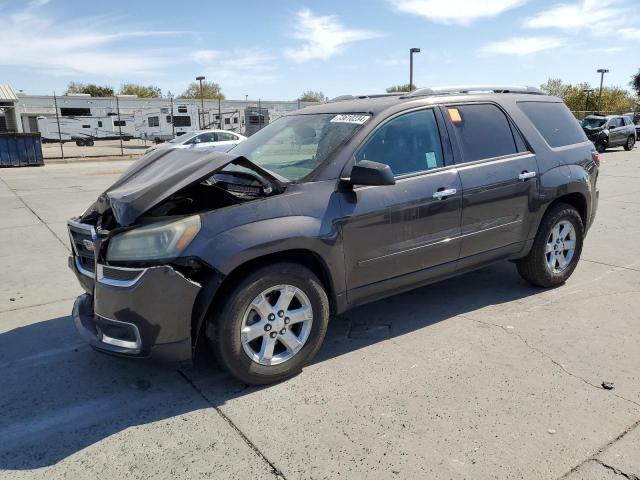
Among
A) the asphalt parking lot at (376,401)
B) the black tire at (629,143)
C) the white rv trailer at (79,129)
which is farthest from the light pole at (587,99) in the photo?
the asphalt parking lot at (376,401)

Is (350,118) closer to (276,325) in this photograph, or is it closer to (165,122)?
(276,325)

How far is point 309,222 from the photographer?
3.31 metres

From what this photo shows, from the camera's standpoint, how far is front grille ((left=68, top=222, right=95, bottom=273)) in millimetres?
3362

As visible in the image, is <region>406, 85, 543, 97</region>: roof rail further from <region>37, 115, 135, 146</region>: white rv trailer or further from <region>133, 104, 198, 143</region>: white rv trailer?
<region>37, 115, 135, 146</region>: white rv trailer

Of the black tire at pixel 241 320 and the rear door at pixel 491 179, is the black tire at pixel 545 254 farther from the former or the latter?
the black tire at pixel 241 320

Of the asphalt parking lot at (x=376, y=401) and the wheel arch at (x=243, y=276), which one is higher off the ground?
the wheel arch at (x=243, y=276)

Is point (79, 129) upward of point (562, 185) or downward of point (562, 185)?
upward

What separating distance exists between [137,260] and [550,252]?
3.76m

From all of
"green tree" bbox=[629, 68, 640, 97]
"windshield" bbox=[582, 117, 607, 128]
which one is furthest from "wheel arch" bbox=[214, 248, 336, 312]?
"green tree" bbox=[629, 68, 640, 97]

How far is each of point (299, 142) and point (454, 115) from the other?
50.4 inches

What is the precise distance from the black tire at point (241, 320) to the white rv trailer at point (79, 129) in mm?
39654

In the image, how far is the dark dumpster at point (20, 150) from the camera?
68.2 ft

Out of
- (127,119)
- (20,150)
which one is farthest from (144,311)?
(127,119)

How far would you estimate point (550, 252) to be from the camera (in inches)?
193
